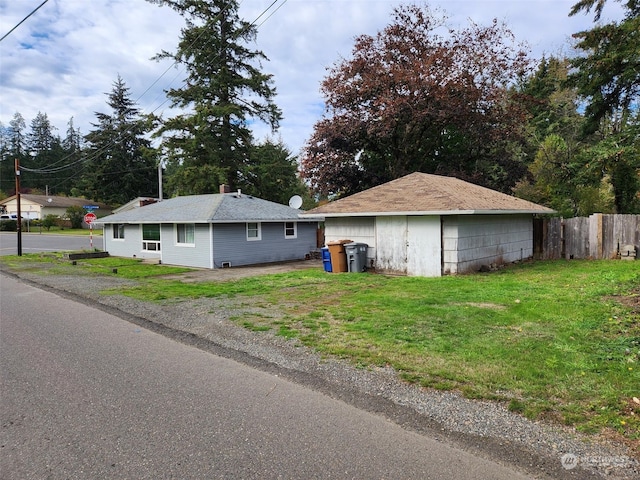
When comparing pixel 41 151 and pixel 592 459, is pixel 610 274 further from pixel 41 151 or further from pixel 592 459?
pixel 41 151

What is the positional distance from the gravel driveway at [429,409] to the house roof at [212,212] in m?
10.4

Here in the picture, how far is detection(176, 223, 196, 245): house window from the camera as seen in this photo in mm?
18562

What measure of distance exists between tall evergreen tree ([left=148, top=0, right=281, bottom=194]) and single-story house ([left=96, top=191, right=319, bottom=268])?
10883mm

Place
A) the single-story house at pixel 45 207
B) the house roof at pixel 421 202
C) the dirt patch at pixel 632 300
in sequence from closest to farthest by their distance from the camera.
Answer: the dirt patch at pixel 632 300
the house roof at pixel 421 202
the single-story house at pixel 45 207

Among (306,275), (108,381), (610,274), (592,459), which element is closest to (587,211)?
(610,274)

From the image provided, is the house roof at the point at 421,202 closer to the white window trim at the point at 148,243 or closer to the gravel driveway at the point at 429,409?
the gravel driveway at the point at 429,409

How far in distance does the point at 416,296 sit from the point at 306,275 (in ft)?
17.7

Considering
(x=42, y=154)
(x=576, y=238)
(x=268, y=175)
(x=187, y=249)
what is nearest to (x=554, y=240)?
(x=576, y=238)

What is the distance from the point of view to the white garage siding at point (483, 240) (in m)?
12.8

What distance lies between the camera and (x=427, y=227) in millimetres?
13203

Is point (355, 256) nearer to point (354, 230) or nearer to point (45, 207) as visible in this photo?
point (354, 230)

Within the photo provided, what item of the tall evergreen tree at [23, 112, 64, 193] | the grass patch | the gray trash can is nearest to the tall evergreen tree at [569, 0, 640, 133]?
the gray trash can

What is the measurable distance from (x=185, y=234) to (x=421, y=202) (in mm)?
10800

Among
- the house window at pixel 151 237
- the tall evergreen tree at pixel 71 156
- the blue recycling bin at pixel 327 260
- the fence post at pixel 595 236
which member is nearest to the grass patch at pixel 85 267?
the house window at pixel 151 237
